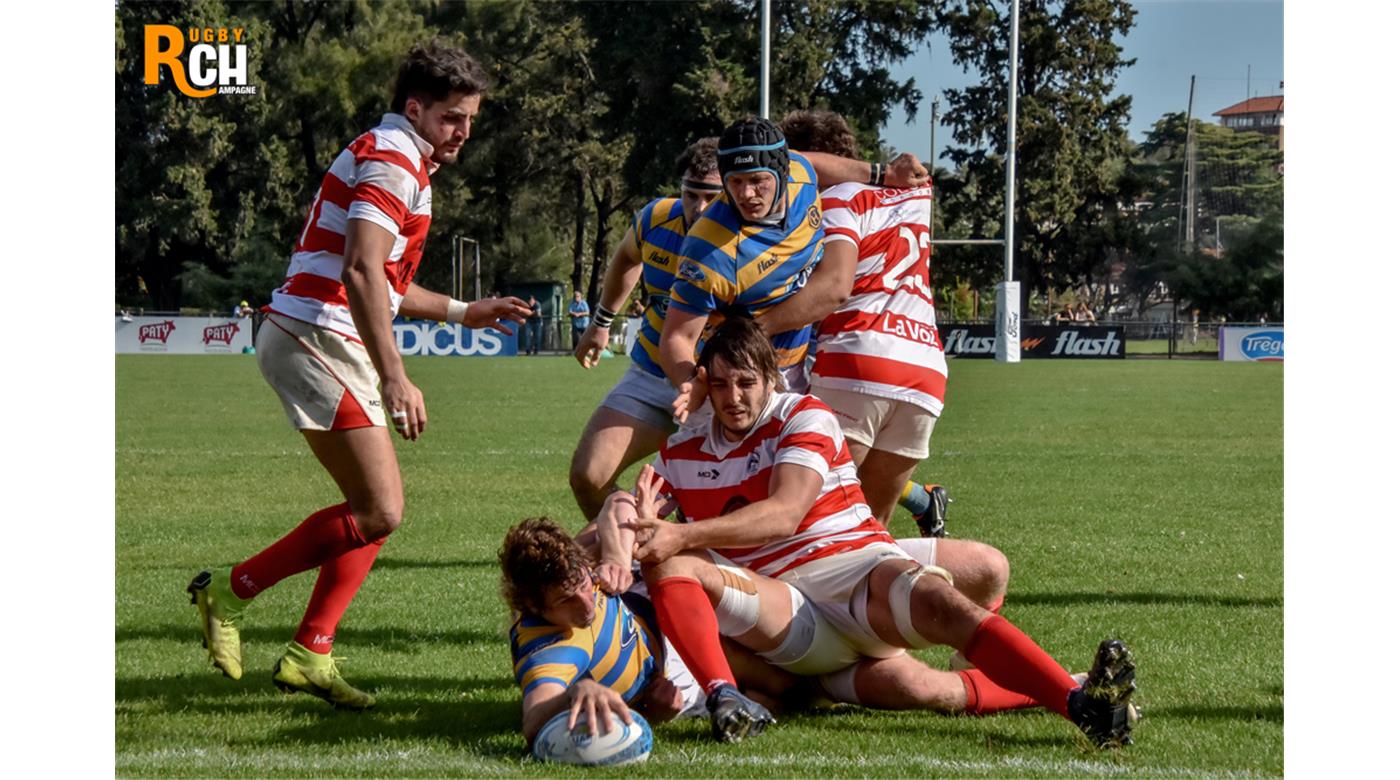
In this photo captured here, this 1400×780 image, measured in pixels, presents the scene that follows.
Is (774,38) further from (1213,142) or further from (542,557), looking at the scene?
(542,557)

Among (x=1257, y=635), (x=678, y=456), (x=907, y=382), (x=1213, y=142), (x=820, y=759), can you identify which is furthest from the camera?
(x=1213, y=142)

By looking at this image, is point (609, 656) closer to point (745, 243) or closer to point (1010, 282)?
point (745, 243)

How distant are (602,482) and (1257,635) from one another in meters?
2.81

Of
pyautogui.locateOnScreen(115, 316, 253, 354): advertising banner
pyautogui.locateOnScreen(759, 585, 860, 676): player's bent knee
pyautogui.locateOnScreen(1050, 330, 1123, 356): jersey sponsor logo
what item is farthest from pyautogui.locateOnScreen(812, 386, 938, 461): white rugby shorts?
pyautogui.locateOnScreen(115, 316, 253, 354): advertising banner

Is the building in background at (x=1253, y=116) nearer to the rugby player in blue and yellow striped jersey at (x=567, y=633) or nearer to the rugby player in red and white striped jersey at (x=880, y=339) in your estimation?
the rugby player in red and white striped jersey at (x=880, y=339)

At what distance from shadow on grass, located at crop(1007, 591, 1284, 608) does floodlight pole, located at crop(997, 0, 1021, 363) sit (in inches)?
999

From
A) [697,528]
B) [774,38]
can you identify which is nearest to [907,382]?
[697,528]

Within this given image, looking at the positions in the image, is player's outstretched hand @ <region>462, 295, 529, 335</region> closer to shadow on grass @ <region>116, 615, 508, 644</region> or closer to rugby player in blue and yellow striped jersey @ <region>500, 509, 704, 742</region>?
rugby player in blue and yellow striped jersey @ <region>500, 509, 704, 742</region>

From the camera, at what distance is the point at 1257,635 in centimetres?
608

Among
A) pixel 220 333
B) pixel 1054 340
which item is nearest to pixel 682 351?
pixel 1054 340

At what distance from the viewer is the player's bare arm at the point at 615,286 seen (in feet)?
20.2

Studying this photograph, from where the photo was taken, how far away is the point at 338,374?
4.86m

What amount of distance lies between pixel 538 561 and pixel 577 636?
0.27 m

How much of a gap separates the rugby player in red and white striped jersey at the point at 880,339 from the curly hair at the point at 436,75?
1.32 metres
